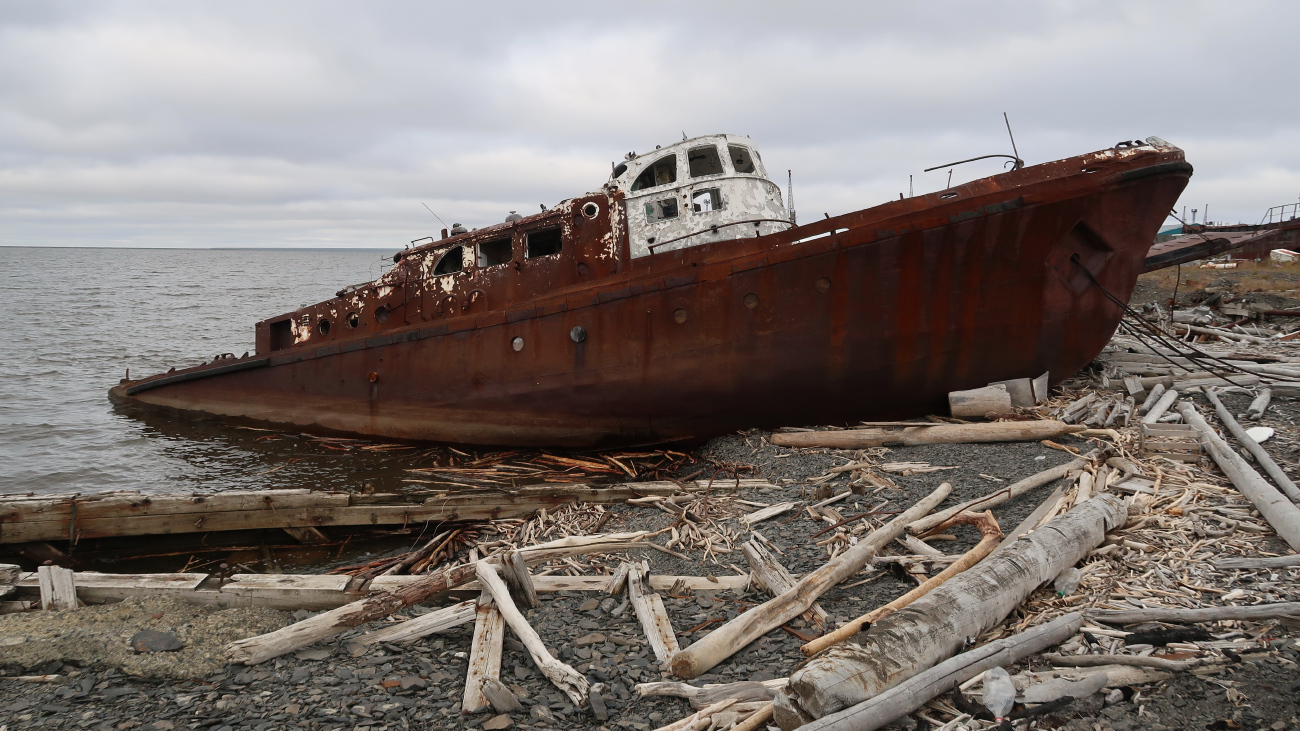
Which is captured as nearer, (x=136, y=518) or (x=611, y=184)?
(x=136, y=518)

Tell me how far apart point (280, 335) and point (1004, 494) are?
1235cm

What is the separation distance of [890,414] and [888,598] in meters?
5.15

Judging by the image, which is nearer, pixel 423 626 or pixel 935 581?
pixel 935 581

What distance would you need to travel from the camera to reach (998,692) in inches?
121

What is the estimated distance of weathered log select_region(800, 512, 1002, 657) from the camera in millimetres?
3943

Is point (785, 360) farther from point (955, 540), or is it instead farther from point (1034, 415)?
point (955, 540)

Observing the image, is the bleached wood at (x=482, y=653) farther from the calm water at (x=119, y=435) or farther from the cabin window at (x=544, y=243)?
the cabin window at (x=544, y=243)

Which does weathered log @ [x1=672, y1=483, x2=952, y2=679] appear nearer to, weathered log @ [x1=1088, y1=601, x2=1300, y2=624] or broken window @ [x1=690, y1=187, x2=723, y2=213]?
weathered log @ [x1=1088, y1=601, x2=1300, y2=624]

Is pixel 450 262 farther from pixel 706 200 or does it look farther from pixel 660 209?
pixel 706 200

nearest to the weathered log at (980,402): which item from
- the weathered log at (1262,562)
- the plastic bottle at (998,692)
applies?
the weathered log at (1262,562)

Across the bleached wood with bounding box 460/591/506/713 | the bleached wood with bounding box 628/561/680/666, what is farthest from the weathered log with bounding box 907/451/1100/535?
the bleached wood with bounding box 460/591/506/713

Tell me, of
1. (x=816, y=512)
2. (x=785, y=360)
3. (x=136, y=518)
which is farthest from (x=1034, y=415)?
(x=136, y=518)

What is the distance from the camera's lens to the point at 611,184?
10.4m

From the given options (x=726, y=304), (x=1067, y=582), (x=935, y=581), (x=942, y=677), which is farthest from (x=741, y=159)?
(x=942, y=677)
